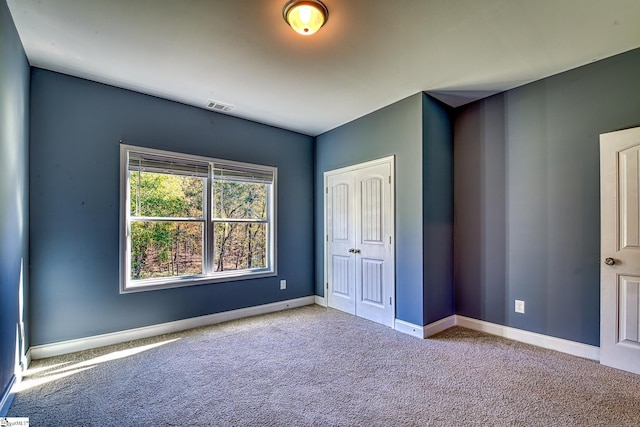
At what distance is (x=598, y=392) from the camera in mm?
2186

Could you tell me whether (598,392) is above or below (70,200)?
below

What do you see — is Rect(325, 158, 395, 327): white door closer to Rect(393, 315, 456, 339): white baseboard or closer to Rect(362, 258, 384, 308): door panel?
Rect(362, 258, 384, 308): door panel

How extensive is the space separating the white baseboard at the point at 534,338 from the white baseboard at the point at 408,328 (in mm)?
687

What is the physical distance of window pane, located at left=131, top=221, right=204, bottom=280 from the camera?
3332 mm

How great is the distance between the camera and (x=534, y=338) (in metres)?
3.06

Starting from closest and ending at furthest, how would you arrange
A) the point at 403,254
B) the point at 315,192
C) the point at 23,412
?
1. the point at 23,412
2. the point at 403,254
3. the point at 315,192

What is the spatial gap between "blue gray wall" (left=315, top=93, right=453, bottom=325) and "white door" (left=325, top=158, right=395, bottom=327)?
143 millimetres

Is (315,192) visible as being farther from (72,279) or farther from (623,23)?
(623,23)

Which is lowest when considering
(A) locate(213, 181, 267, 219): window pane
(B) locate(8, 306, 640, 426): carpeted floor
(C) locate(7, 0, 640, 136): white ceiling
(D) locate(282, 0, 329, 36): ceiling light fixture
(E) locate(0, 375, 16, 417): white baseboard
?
(B) locate(8, 306, 640, 426): carpeted floor

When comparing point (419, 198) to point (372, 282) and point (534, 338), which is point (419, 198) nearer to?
point (372, 282)

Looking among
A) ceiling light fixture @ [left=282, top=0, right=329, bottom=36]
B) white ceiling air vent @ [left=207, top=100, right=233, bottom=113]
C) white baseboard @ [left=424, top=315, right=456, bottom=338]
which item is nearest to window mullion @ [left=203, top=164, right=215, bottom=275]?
white ceiling air vent @ [left=207, top=100, right=233, bottom=113]

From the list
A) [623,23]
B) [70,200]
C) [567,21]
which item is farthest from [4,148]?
[623,23]

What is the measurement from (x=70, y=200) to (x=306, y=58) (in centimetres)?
260

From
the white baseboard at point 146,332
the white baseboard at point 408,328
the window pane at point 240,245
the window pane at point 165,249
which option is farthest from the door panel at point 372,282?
the window pane at point 165,249
